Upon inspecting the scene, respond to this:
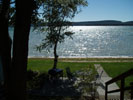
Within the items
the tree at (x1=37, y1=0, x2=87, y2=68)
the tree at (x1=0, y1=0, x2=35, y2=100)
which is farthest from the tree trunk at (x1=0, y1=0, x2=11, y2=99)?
the tree at (x1=37, y1=0, x2=87, y2=68)

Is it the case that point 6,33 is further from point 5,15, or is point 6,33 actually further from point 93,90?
point 93,90

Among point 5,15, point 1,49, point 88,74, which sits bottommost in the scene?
point 88,74

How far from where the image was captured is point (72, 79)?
8812mm

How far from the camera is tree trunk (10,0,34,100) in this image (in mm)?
3498

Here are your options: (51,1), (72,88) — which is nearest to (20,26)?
(72,88)

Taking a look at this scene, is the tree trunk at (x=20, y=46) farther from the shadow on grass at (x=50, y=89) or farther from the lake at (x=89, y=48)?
the lake at (x=89, y=48)

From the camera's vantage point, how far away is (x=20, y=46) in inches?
139

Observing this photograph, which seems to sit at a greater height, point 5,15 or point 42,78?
point 5,15

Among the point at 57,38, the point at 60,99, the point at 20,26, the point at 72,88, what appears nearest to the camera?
the point at 20,26

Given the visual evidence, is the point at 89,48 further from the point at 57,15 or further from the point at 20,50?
the point at 20,50

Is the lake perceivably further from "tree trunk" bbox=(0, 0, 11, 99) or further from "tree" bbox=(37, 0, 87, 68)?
"tree trunk" bbox=(0, 0, 11, 99)

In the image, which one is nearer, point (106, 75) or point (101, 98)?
point (101, 98)

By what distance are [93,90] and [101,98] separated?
0.46 metres

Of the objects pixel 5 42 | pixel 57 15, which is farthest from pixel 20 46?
pixel 57 15
